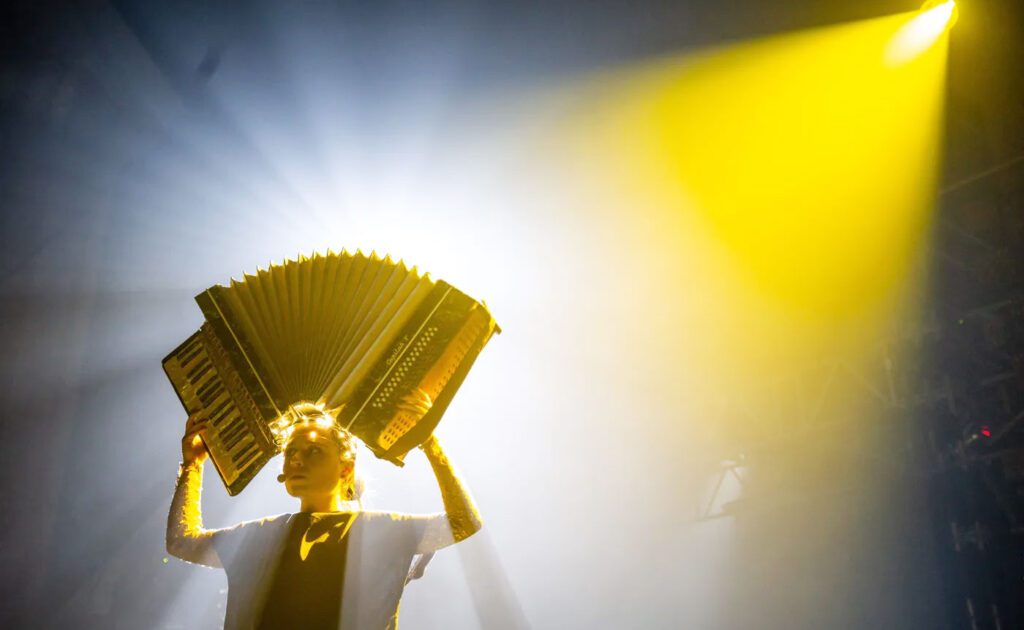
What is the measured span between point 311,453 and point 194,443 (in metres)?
0.42

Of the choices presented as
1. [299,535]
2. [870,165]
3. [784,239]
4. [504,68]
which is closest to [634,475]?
[784,239]

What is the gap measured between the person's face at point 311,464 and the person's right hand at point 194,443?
290 mm

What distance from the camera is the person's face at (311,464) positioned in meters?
2.25

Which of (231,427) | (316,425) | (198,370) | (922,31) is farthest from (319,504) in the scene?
(922,31)

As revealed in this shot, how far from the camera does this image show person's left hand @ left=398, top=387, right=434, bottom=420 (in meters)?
2.09

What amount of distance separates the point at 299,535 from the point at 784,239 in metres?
5.97

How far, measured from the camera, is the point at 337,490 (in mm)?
2336

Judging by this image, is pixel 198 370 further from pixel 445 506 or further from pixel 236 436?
pixel 445 506

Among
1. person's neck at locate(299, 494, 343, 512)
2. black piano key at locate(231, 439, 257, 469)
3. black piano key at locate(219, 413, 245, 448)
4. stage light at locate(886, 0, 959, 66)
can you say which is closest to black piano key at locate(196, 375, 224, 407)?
black piano key at locate(219, 413, 245, 448)

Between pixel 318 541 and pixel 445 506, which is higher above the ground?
pixel 445 506

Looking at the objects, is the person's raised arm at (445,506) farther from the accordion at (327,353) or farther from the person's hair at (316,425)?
the person's hair at (316,425)

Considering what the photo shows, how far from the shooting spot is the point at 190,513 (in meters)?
2.30

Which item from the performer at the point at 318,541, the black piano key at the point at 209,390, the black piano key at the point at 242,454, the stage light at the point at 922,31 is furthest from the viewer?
the stage light at the point at 922,31

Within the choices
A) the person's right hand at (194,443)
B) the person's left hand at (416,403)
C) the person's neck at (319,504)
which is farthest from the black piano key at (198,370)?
the person's left hand at (416,403)
